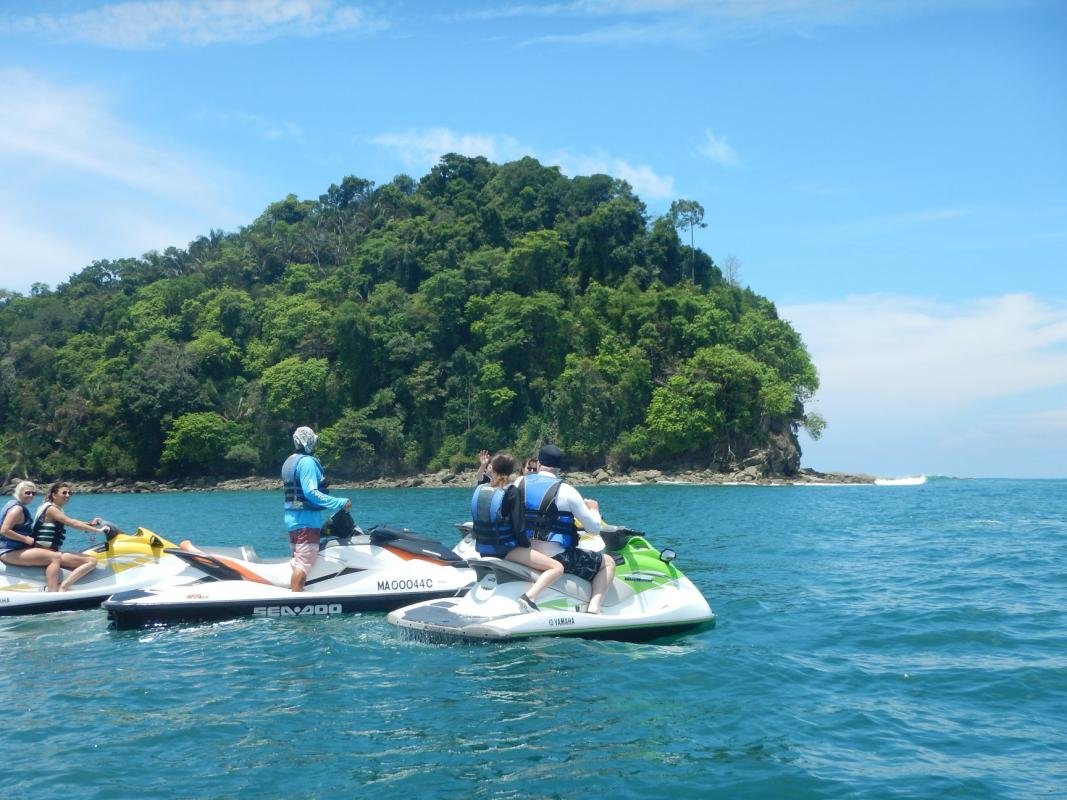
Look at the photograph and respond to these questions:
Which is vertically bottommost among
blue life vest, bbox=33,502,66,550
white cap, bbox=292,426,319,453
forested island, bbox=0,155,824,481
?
blue life vest, bbox=33,502,66,550

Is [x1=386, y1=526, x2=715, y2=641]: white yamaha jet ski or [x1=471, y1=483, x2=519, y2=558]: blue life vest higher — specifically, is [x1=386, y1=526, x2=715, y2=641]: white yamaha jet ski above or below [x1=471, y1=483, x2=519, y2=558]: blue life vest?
below

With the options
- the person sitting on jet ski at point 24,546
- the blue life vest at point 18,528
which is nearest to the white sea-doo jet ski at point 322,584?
the person sitting on jet ski at point 24,546

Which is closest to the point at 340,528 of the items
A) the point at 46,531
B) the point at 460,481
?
the point at 46,531

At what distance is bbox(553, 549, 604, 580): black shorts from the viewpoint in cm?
1008

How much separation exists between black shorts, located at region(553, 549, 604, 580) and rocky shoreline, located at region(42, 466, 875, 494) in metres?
50.9

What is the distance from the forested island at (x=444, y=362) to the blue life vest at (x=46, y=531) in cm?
5508

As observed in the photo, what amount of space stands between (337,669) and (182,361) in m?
72.2

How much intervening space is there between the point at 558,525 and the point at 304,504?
3.29 meters

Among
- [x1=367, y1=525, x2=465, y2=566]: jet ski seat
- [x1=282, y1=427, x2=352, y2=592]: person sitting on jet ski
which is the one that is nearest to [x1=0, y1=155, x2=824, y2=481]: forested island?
[x1=367, y1=525, x2=465, y2=566]: jet ski seat

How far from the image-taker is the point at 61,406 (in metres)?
74.9

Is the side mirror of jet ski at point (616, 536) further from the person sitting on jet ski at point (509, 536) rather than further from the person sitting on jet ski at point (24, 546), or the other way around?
the person sitting on jet ski at point (24, 546)

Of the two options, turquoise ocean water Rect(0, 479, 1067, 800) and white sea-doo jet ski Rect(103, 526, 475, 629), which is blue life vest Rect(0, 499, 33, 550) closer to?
turquoise ocean water Rect(0, 479, 1067, 800)

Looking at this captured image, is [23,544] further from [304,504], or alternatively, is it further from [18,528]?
[304,504]

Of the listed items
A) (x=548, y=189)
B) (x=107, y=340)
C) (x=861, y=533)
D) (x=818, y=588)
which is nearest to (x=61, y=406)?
(x=107, y=340)
